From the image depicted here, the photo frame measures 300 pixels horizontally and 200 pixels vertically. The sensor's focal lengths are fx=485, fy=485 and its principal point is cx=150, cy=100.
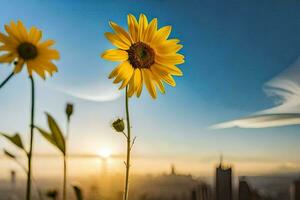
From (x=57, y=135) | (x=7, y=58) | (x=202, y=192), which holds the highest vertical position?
(x=7, y=58)

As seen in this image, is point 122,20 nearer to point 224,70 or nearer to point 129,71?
point 224,70

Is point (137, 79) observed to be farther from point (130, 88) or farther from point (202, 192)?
point (202, 192)

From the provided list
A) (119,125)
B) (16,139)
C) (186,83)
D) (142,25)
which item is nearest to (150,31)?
(142,25)

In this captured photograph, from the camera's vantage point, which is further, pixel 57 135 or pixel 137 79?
pixel 137 79

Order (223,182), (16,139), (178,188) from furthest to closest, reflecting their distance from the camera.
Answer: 1. (223,182)
2. (178,188)
3. (16,139)

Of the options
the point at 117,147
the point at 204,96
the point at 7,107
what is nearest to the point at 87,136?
the point at 117,147

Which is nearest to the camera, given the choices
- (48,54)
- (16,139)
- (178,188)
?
(16,139)

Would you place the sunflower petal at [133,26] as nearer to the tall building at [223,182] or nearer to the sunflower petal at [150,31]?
the sunflower petal at [150,31]

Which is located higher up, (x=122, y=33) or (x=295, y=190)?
(x=122, y=33)

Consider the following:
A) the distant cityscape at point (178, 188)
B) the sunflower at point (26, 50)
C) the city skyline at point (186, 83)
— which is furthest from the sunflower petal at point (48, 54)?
the city skyline at point (186, 83)
